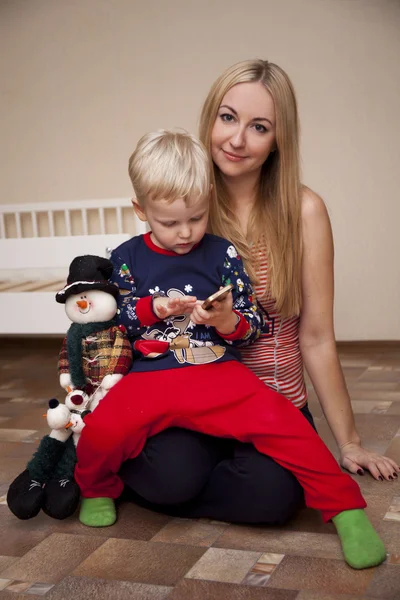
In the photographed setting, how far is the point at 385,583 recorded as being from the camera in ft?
3.67

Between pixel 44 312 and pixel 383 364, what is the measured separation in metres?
1.21

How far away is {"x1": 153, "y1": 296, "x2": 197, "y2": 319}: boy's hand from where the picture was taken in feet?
4.17

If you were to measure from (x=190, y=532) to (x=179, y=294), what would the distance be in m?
0.42

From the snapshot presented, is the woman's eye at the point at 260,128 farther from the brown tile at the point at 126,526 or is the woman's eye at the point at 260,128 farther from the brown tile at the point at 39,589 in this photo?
the brown tile at the point at 39,589

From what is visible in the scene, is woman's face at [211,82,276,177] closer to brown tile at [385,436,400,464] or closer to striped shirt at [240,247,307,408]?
striped shirt at [240,247,307,408]

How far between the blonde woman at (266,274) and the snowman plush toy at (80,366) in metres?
0.13

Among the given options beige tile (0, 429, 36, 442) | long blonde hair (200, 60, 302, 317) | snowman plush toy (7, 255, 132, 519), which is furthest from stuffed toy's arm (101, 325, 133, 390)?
beige tile (0, 429, 36, 442)

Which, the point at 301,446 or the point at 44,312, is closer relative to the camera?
the point at 301,446

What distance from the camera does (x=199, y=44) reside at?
310 centimetres

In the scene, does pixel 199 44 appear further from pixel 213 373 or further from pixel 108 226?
pixel 213 373

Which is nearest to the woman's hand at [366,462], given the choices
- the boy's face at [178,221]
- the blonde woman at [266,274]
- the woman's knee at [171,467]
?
the blonde woman at [266,274]

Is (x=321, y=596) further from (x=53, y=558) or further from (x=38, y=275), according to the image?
(x=38, y=275)

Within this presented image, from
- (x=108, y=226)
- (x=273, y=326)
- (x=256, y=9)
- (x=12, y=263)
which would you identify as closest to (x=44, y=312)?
(x=12, y=263)

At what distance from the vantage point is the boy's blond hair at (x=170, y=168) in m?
1.29
